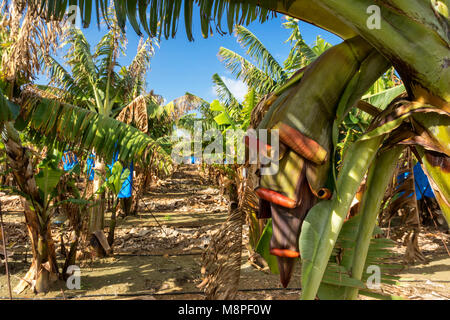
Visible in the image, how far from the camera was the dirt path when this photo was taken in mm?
3553

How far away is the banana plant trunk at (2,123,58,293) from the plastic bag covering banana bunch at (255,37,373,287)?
318cm

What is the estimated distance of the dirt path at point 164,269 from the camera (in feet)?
11.7

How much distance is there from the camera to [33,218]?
3.45m

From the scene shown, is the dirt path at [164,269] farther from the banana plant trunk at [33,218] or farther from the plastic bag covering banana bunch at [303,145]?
the plastic bag covering banana bunch at [303,145]

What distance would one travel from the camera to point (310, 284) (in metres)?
0.78

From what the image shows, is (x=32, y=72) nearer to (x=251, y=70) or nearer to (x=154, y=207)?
(x=251, y=70)

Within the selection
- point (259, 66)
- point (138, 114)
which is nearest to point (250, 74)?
point (259, 66)

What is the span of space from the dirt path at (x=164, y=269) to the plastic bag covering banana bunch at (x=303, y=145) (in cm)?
63

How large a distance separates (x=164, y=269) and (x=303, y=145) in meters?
4.49

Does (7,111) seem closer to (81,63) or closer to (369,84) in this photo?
(369,84)

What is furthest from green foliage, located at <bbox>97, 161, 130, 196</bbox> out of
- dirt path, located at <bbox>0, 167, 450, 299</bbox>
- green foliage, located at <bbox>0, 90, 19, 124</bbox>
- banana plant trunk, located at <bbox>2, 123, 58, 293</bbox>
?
green foliage, located at <bbox>0, 90, 19, 124</bbox>
